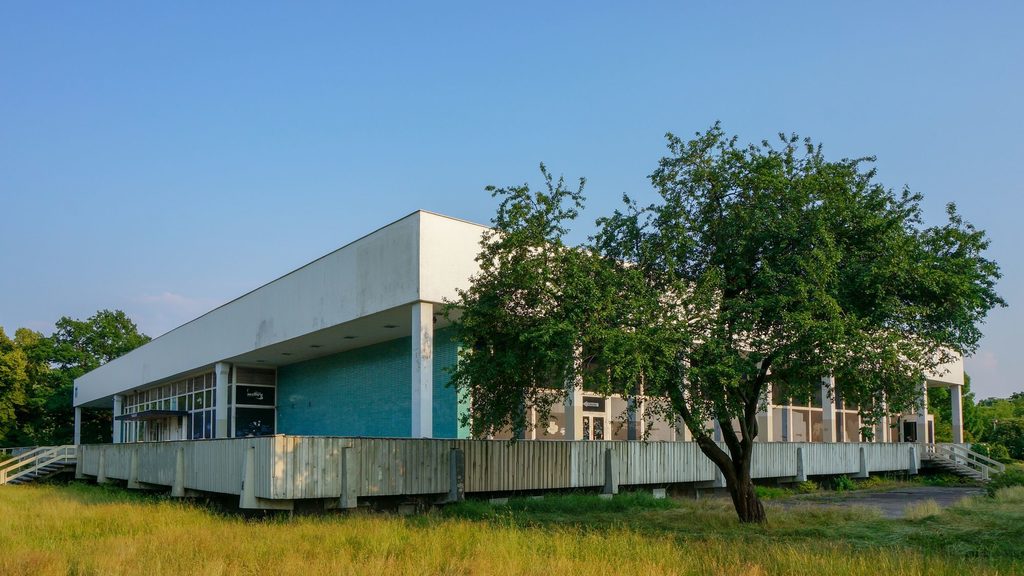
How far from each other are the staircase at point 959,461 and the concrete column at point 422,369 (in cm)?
2845

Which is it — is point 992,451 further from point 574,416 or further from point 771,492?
point 574,416

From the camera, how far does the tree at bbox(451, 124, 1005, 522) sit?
1527 centimetres

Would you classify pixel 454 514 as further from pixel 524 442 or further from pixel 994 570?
pixel 994 570

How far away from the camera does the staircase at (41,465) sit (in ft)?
114

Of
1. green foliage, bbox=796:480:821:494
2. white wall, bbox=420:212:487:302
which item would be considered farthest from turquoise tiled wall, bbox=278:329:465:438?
green foliage, bbox=796:480:821:494

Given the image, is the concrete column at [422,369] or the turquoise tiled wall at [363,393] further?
the turquoise tiled wall at [363,393]

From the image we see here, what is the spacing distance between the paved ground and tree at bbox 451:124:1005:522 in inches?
279

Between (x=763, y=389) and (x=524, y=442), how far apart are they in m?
6.88

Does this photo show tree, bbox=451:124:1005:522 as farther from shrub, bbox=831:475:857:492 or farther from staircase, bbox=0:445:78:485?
staircase, bbox=0:445:78:485

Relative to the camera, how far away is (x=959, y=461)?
1569 inches

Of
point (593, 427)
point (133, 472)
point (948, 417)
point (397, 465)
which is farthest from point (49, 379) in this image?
point (948, 417)

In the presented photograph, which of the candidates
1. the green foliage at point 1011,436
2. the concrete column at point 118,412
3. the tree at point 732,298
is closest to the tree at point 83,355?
the concrete column at point 118,412

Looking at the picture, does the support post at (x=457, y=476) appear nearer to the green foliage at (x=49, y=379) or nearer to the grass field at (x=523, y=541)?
the grass field at (x=523, y=541)

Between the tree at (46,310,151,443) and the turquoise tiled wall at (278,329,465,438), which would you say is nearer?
the turquoise tiled wall at (278,329,465,438)
